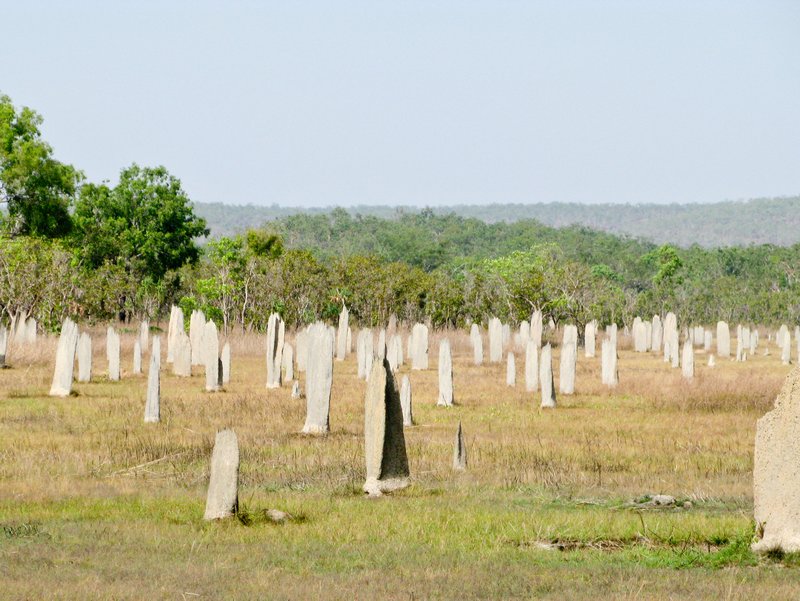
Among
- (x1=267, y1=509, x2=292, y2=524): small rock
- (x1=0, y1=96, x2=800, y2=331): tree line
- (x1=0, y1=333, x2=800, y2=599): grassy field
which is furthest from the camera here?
(x1=0, y1=96, x2=800, y2=331): tree line

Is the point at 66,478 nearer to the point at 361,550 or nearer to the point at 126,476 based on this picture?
the point at 126,476

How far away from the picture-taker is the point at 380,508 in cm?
1477

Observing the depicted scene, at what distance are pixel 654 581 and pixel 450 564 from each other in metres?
1.86

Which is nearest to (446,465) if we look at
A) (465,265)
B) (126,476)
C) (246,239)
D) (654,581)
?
(126,476)

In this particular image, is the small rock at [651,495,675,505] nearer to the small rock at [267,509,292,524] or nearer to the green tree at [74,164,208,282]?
the small rock at [267,509,292,524]

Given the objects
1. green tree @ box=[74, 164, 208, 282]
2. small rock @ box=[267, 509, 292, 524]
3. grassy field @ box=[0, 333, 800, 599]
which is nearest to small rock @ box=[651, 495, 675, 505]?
grassy field @ box=[0, 333, 800, 599]

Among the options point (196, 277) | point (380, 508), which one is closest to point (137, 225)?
point (196, 277)

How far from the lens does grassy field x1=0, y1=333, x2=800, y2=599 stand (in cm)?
1081

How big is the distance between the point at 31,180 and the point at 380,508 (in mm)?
51849

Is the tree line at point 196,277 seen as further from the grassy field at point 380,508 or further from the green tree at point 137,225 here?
the grassy field at point 380,508

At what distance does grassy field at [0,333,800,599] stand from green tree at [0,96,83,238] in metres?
34.9

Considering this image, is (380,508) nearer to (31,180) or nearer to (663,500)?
(663,500)

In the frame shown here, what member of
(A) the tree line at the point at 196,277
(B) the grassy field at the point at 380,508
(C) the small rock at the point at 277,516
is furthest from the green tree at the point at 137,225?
(C) the small rock at the point at 277,516

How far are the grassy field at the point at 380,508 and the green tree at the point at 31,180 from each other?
3489 centimetres
